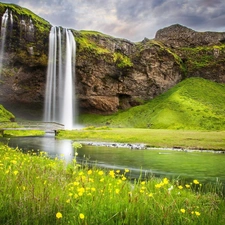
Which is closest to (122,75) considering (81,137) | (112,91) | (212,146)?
(112,91)

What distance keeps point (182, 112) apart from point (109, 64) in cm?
3658

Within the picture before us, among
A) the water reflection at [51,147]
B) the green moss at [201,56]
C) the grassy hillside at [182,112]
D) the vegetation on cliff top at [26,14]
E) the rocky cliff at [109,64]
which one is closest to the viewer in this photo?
the water reflection at [51,147]

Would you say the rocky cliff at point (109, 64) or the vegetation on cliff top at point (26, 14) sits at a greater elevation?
the vegetation on cliff top at point (26, 14)

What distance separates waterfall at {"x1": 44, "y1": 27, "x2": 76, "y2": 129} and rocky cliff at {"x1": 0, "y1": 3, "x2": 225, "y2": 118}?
9.50 ft

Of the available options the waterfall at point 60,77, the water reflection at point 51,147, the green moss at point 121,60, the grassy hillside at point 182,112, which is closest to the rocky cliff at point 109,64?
the green moss at point 121,60

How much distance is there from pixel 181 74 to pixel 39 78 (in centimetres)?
6161

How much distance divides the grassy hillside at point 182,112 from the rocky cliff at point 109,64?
263 inches

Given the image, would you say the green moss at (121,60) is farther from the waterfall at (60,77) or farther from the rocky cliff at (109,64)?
the waterfall at (60,77)

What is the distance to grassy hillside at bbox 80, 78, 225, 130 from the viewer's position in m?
81.9

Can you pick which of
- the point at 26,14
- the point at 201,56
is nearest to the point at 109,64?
the point at 26,14

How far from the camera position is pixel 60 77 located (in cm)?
9838

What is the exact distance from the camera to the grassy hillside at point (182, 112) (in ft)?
269

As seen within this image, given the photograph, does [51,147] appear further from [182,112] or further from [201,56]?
[201,56]

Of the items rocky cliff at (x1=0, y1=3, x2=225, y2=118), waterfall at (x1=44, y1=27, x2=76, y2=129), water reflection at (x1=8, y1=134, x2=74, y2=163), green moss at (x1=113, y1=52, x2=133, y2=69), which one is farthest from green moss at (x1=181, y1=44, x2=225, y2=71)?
water reflection at (x1=8, y1=134, x2=74, y2=163)
